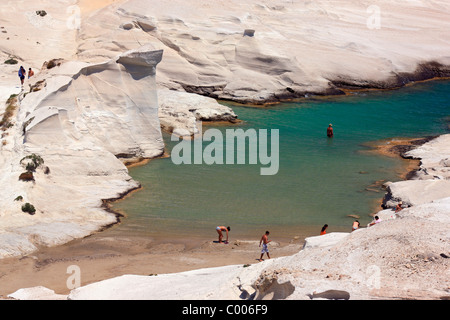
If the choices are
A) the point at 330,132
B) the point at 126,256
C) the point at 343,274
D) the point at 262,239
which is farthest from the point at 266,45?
the point at 343,274

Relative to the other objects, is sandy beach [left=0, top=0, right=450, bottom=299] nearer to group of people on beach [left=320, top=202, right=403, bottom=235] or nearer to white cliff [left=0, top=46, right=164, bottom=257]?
white cliff [left=0, top=46, right=164, bottom=257]

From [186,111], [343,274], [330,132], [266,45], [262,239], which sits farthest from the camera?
[266,45]

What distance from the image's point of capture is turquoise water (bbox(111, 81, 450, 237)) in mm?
23141

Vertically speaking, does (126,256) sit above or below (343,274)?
below

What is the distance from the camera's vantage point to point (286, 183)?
26.8m

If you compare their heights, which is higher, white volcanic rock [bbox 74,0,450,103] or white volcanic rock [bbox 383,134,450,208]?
white volcanic rock [bbox 74,0,450,103]

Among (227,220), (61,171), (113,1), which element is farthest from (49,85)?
(113,1)

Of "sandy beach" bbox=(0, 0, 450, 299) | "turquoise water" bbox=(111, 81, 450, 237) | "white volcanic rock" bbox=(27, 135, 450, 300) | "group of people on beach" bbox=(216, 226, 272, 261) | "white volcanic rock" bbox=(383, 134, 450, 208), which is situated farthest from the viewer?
"white volcanic rock" bbox=(383, 134, 450, 208)

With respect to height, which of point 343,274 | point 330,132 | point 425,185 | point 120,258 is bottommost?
point 330,132

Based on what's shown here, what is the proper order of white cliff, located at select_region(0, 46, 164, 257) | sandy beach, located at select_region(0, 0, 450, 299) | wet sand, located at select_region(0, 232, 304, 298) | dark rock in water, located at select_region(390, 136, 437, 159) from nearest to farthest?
sandy beach, located at select_region(0, 0, 450, 299) < wet sand, located at select_region(0, 232, 304, 298) < white cliff, located at select_region(0, 46, 164, 257) < dark rock in water, located at select_region(390, 136, 437, 159)

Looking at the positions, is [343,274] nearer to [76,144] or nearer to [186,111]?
[76,144]

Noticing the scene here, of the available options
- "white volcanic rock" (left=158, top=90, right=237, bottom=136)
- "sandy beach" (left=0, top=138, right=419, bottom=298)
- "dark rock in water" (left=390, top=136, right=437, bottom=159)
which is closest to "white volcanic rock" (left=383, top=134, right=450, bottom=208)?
"dark rock in water" (left=390, top=136, right=437, bottom=159)

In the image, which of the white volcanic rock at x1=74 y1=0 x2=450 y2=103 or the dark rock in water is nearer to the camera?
the dark rock in water

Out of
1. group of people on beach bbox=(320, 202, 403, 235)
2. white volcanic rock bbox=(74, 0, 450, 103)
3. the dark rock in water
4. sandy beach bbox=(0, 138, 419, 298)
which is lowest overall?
the dark rock in water
